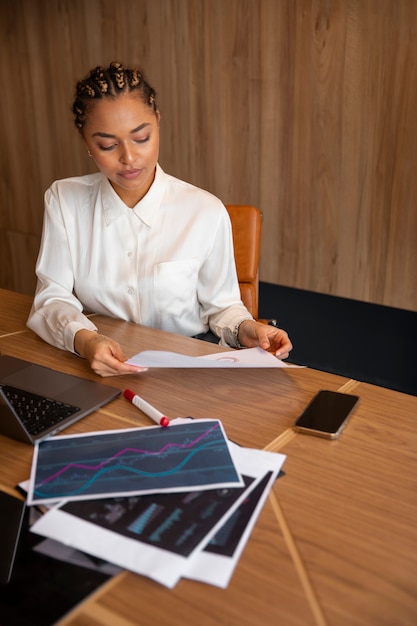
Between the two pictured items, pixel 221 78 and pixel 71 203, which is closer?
pixel 71 203

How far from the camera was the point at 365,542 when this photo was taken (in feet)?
2.92

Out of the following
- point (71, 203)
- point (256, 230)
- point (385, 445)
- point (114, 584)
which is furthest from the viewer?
point (256, 230)

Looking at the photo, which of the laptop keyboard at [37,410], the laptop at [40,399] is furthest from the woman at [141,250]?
the laptop keyboard at [37,410]

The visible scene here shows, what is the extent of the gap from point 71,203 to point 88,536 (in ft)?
3.96

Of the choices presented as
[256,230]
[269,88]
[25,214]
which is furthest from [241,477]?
[25,214]

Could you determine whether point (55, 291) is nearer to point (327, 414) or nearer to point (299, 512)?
point (327, 414)

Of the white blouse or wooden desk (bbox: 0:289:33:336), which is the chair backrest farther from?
wooden desk (bbox: 0:289:33:336)

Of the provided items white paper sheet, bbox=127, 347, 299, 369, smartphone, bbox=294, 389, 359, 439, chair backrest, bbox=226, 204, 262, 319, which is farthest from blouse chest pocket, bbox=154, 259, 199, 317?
smartphone, bbox=294, 389, 359, 439

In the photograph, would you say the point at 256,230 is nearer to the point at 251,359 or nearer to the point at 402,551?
the point at 251,359

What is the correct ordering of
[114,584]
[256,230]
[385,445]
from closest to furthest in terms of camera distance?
[114,584], [385,445], [256,230]

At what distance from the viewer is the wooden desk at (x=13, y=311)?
1.77 meters

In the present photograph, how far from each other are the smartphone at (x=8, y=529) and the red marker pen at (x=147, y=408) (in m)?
0.30

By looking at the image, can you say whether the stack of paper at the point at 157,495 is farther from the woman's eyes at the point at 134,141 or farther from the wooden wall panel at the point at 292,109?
the wooden wall panel at the point at 292,109

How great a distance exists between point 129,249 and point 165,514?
1.08 meters
